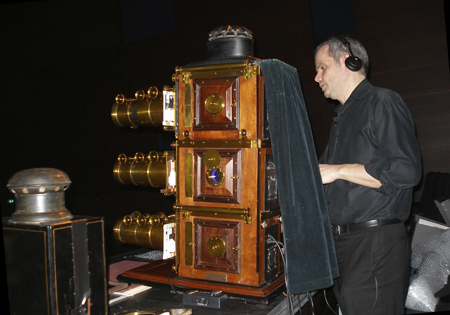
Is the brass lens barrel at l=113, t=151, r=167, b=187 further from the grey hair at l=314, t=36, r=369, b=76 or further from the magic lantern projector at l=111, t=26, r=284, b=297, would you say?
the grey hair at l=314, t=36, r=369, b=76

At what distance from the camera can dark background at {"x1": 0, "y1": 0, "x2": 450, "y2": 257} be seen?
3.63m

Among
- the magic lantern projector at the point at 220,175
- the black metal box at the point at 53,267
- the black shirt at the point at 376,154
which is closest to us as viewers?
the black metal box at the point at 53,267

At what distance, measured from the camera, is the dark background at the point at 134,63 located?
363 centimetres

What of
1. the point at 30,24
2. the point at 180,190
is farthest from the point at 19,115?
the point at 180,190

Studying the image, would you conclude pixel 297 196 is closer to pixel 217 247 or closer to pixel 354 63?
pixel 217 247

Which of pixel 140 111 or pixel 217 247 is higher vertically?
pixel 140 111

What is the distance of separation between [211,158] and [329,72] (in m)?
0.80

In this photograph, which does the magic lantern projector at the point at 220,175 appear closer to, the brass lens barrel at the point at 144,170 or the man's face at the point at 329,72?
the brass lens barrel at the point at 144,170

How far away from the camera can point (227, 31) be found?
2062 mm

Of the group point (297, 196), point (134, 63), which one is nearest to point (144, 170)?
point (297, 196)

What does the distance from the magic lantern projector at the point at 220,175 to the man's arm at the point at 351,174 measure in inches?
11.7

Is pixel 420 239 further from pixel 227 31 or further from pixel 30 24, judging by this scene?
pixel 30 24

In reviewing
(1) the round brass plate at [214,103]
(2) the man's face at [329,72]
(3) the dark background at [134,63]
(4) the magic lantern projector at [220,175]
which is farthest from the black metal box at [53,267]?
(3) the dark background at [134,63]

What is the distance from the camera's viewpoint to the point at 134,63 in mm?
5461
